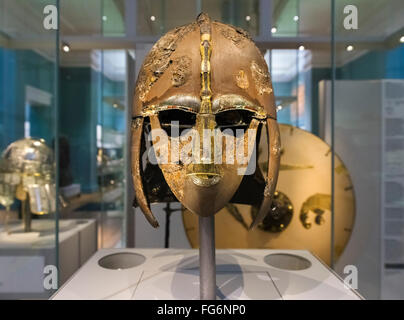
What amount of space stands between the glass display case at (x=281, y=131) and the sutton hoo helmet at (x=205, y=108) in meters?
0.71

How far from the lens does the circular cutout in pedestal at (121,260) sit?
1.51 meters

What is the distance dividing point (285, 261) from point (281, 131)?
2.44 feet

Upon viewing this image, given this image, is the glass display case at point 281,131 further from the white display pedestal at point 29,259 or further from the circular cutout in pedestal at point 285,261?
the circular cutout in pedestal at point 285,261

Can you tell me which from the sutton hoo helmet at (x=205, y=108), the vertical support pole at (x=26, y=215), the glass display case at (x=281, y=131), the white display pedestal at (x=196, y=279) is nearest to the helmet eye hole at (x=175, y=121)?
the sutton hoo helmet at (x=205, y=108)

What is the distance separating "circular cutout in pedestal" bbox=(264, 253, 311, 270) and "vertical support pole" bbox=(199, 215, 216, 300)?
53cm

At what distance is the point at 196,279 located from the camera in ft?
4.20

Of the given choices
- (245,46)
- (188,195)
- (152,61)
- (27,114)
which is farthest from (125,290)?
(27,114)

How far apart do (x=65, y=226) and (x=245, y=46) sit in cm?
168

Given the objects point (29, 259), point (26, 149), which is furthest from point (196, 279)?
point (26, 149)

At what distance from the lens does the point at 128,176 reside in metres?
2.01

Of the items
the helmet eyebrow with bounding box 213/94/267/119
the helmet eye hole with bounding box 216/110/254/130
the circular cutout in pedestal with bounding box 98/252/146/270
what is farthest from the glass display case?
the helmet eyebrow with bounding box 213/94/267/119

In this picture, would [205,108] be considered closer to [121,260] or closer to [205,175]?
[205,175]
